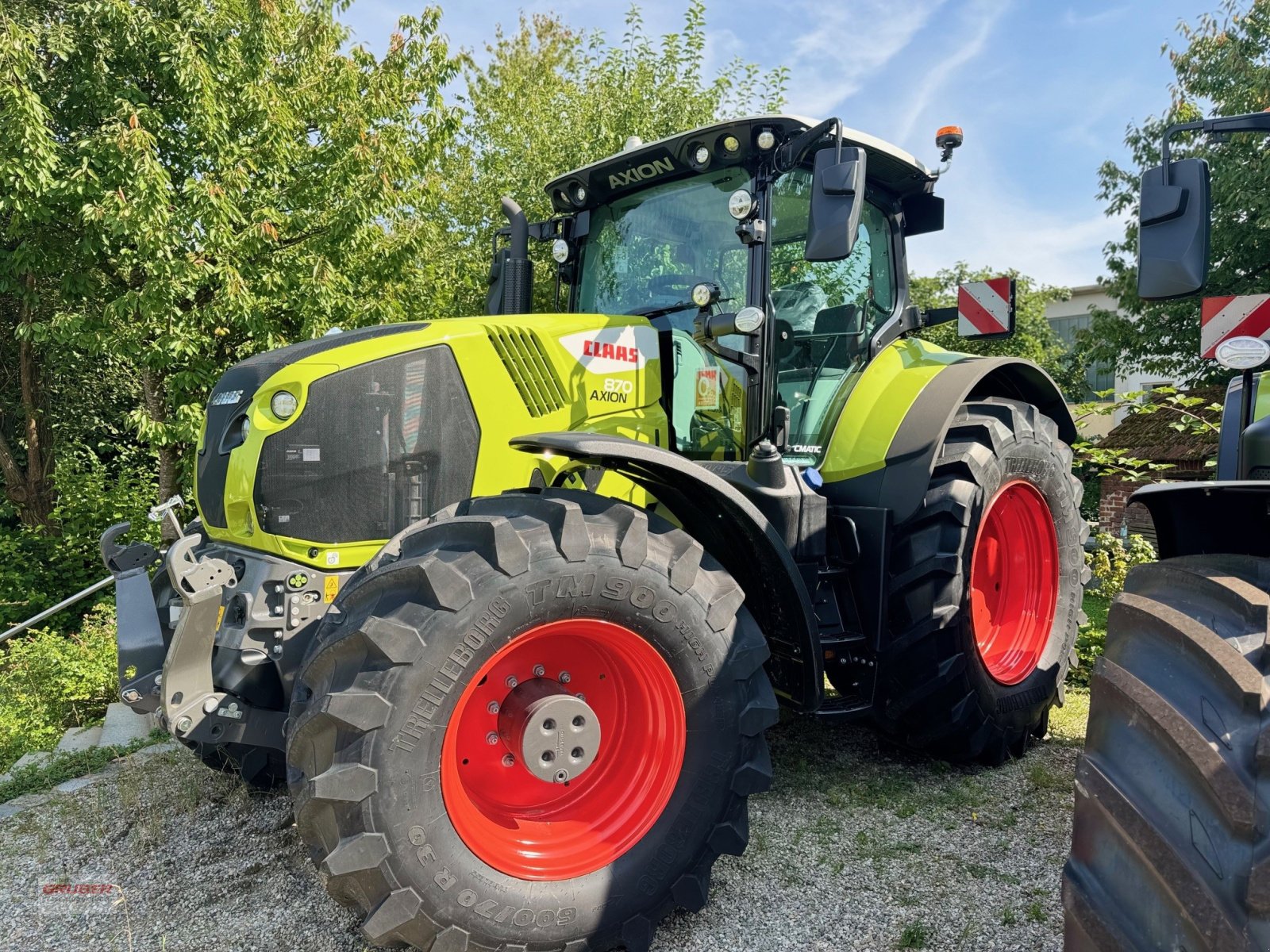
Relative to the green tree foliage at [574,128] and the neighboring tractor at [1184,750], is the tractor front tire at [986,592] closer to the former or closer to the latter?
the neighboring tractor at [1184,750]

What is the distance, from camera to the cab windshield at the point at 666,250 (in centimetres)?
338

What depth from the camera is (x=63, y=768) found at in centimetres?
400

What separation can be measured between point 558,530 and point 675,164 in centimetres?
189

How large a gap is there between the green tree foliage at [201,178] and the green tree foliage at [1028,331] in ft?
43.6

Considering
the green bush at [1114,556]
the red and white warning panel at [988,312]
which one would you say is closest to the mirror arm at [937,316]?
the red and white warning panel at [988,312]

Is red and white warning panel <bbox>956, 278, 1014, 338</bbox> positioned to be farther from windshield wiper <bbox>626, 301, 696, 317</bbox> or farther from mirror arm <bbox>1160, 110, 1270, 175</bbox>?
mirror arm <bbox>1160, 110, 1270, 175</bbox>

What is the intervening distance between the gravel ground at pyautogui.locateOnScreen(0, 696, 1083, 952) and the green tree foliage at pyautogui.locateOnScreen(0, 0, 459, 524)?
16.4 ft

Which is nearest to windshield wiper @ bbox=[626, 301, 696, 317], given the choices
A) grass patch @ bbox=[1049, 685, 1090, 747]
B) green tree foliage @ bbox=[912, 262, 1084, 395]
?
grass patch @ bbox=[1049, 685, 1090, 747]

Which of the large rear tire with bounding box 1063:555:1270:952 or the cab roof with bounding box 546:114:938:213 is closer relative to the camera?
the large rear tire with bounding box 1063:555:1270:952

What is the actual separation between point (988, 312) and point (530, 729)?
316cm

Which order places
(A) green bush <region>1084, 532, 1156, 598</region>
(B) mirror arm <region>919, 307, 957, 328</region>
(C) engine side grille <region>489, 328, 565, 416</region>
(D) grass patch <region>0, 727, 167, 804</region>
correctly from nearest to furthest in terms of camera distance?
(C) engine side grille <region>489, 328, 565, 416</region> → (D) grass patch <region>0, 727, 167, 804</region> → (B) mirror arm <region>919, 307, 957, 328</region> → (A) green bush <region>1084, 532, 1156, 598</region>

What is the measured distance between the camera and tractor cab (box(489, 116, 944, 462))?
10.7 ft

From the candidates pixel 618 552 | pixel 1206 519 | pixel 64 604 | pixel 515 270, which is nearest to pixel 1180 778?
pixel 1206 519

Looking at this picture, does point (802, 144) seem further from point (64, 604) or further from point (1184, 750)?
point (64, 604)
